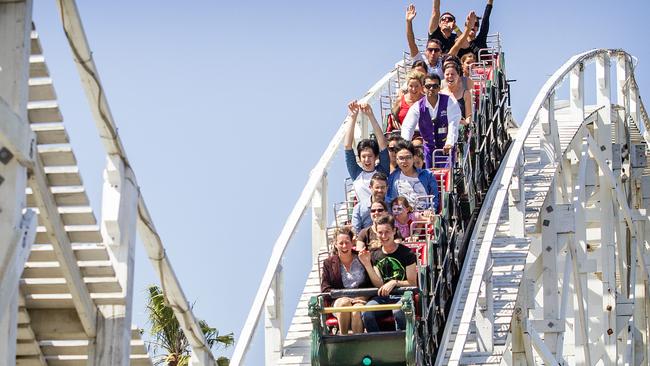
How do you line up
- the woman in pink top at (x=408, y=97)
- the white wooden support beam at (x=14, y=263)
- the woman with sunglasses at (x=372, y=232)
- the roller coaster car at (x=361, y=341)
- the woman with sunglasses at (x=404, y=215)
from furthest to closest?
1. the woman in pink top at (x=408, y=97)
2. the woman with sunglasses at (x=404, y=215)
3. the woman with sunglasses at (x=372, y=232)
4. the roller coaster car at (x=361, y=341)
5. the white wooden support beam at (x=14, y=263)

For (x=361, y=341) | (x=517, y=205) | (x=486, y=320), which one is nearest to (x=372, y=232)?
(x=361, y=341)

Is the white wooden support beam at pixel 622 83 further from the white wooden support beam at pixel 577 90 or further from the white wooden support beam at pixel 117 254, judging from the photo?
the white wooden support beam at pixel 117 254

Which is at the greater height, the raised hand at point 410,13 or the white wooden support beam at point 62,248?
the raised hand at point 410,13

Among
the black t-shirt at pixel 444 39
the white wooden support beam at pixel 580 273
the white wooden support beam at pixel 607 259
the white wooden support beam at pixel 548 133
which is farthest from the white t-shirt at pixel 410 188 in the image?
the white wooden support beam at pixel 607 259

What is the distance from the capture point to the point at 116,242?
33.2ft

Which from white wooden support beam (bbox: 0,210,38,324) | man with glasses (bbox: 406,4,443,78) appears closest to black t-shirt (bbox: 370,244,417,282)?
man with glasses (bbox: 406,4,443,78)

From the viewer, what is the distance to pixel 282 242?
14.8 m

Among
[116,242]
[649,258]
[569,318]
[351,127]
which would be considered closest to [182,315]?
[116,242]

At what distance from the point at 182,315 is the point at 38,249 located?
4.71ft

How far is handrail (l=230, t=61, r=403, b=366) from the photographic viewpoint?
1372 centimetres

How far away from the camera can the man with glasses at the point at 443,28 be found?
19766 millimetres

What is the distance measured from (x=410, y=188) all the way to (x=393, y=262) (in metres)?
1.80

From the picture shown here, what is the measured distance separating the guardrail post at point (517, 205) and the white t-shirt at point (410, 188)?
223cm

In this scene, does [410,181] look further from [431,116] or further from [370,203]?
[431,116]
